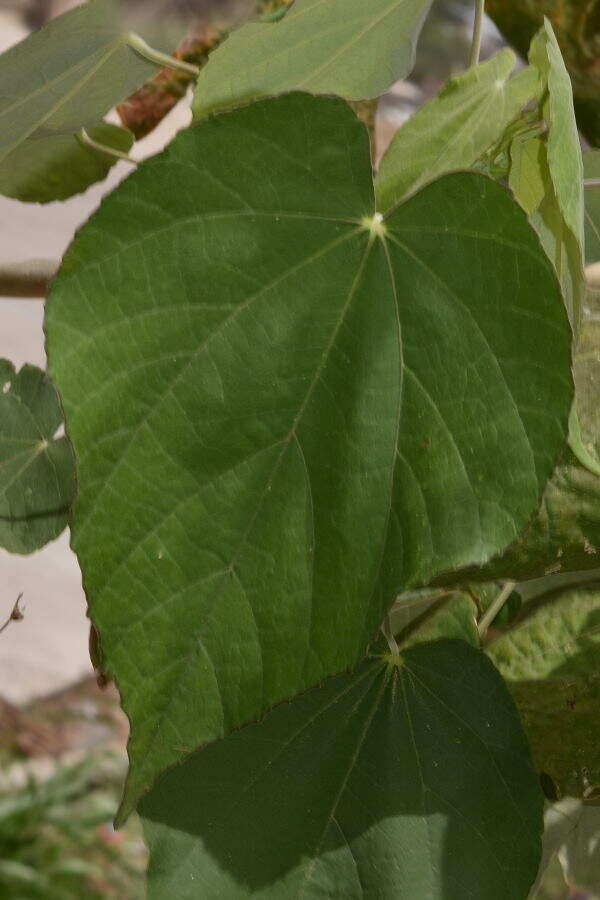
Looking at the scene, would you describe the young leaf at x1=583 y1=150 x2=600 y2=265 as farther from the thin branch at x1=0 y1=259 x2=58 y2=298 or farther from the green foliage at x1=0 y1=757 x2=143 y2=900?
the green foliage at x1=0 y1=757 x2=143 y2=900

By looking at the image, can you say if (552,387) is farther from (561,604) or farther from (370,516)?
(561,604)

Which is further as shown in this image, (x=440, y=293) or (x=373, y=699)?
(x=373, y=699)

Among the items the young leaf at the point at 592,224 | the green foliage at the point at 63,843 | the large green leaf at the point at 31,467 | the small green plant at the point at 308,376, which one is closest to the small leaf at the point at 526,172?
the small green plant at the point at 308,376

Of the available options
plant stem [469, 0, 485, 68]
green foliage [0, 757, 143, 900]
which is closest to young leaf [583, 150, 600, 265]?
plant stem [469, 0, 485, 68]

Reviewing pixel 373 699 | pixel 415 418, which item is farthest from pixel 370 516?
pixel 373 699

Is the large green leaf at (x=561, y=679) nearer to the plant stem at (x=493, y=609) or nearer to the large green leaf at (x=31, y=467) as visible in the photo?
the plant stem at (x=493, y=609)

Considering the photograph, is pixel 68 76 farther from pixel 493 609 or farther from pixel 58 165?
pixel 493 609

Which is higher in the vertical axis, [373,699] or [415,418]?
[415,418]
